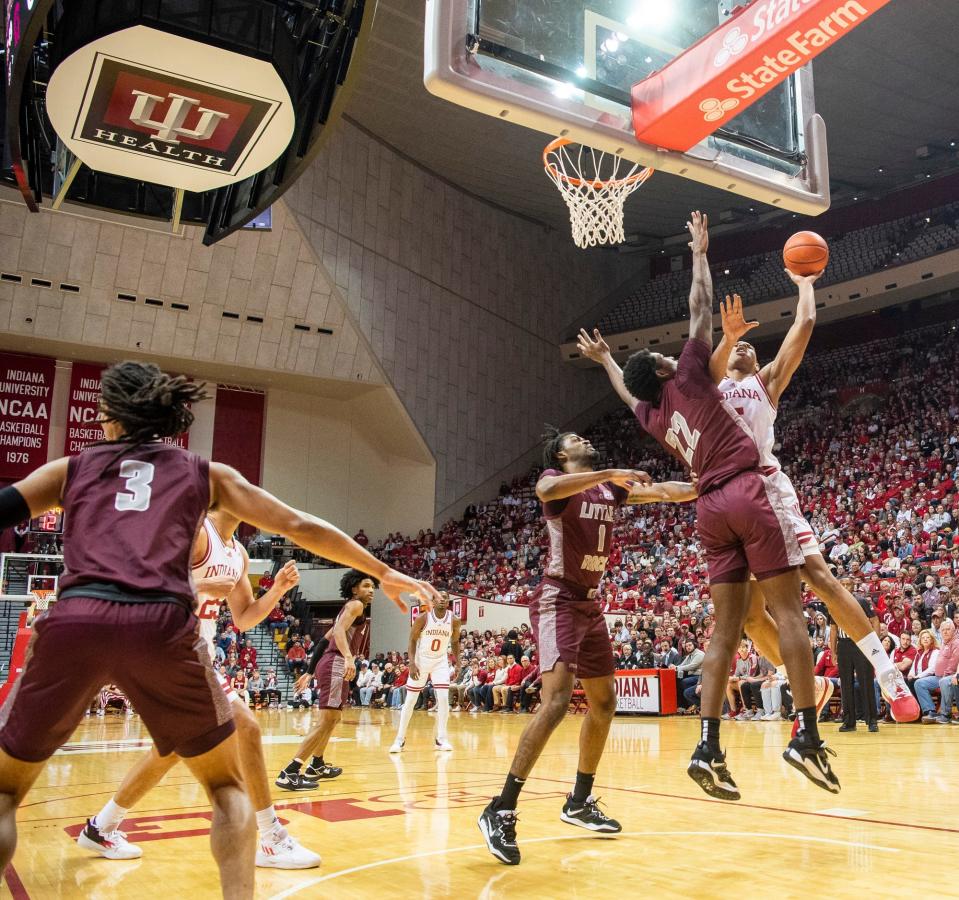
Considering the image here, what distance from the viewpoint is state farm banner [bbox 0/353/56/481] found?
26.2 metres

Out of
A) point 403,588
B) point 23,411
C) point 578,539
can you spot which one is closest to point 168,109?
point 578,539

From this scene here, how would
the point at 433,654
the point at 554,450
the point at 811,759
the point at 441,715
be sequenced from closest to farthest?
the point at 811,759 < the point at 554,450 < the point at 441,715 < the point at 433,654

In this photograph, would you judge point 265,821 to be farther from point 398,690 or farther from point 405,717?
point 398,690

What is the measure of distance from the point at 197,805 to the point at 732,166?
565 cm

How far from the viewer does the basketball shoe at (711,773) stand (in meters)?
4.19

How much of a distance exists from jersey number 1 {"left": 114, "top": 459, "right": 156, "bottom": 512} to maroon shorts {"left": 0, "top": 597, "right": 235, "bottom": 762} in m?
0.29

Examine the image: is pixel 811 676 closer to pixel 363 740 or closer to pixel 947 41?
pixel 363 740

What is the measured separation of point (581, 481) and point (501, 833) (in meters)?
1.72

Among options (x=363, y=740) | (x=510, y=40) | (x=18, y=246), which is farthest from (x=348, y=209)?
(x=510, y=40)

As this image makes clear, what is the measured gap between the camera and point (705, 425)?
15.2 feet

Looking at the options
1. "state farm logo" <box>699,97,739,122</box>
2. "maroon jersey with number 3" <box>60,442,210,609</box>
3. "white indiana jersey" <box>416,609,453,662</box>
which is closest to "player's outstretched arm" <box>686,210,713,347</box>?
"state farm logo" <box>699,97,739,122</box>

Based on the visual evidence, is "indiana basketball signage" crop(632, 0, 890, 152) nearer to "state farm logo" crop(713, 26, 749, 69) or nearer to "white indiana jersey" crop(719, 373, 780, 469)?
"state farm logo" crop(713, 26, 749, 69)

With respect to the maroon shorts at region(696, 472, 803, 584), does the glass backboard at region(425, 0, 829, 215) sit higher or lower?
higher

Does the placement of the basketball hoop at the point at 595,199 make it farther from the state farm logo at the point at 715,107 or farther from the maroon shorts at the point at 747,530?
the maroon shorts at the point at 747,530
